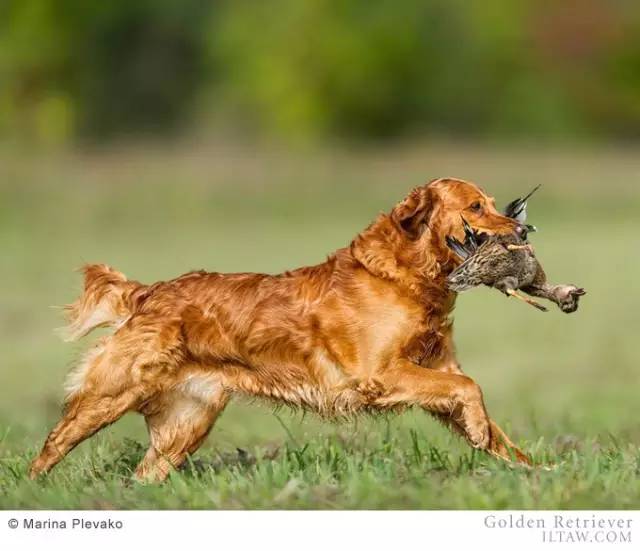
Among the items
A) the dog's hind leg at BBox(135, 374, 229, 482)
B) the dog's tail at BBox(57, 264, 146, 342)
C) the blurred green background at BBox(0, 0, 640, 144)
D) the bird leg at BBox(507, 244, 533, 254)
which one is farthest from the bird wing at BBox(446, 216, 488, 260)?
the blurred green background at BBox(0, 0, 640, 144)

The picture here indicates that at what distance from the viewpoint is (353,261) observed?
6.50m

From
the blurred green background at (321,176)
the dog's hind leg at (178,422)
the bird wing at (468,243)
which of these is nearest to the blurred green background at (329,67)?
the blurred green background at (321,176)

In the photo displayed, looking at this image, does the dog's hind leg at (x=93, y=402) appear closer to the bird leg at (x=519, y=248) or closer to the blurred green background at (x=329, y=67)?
the bird leg at (x=519, y=248)

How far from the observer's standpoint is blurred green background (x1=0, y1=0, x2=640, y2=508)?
21.8ft

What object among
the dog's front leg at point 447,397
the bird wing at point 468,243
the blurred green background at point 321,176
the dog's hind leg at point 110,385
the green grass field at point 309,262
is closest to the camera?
the green grass field at point 309,262

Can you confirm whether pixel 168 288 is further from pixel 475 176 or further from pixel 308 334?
pixel 475 176

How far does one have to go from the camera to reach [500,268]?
20.2 ft

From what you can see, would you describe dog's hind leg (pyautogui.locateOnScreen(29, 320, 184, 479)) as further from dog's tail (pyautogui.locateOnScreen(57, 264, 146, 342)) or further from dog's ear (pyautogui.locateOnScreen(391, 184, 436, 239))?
dog's ear (pyautogui.locateOnScreen(391, 184, 436, 239))

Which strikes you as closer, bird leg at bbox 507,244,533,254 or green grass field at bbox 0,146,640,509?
green grass field at bbox 0,146,640,509

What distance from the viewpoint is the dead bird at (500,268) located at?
6.11 metres

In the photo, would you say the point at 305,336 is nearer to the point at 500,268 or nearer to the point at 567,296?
the point at 500,268

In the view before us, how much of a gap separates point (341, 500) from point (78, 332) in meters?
2.01

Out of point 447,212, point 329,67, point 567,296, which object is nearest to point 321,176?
point 329,67

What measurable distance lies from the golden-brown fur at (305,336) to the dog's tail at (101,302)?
16 centimetres
